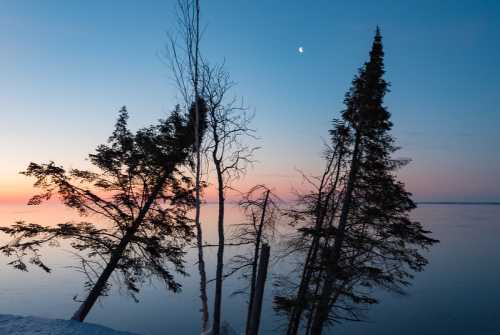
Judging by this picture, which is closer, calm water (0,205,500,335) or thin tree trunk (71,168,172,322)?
thin tree trunk (71,168,172,322)

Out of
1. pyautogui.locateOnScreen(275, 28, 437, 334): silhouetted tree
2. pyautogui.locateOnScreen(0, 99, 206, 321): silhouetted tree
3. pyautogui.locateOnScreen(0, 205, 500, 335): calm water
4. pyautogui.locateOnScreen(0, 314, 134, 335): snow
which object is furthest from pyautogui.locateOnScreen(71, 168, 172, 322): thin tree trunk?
pyautogui.locateOnScreen(0, 205, 500, 335): calm water

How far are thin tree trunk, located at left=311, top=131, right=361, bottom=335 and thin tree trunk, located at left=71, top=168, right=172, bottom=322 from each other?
8.47 m

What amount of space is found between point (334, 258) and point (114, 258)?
9621 millimetres

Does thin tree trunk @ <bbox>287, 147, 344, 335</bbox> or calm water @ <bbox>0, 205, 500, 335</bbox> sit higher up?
thin tree trunk @ <bbox>287, 147, 344, 335</bbox>

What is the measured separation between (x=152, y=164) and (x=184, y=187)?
189 centimetres

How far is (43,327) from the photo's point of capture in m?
9.70

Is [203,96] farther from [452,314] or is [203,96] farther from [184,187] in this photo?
[452,314]

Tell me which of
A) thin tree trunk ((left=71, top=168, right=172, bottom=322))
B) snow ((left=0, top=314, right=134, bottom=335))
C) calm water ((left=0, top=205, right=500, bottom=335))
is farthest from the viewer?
calm water ((left=0, top=205, right=500, bottom=335))

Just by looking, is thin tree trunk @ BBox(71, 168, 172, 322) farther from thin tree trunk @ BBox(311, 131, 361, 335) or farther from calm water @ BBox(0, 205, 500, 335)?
calm water @ BBox(0, 205, 500, 335)

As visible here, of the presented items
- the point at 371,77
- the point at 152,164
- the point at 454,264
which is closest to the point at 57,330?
the point at 152,164

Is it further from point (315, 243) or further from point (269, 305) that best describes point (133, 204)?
point (269, 305)

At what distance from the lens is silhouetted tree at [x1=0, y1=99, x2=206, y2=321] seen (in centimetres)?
1411

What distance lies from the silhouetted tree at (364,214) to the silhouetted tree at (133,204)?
20.1ft

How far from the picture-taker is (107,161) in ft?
49.9
